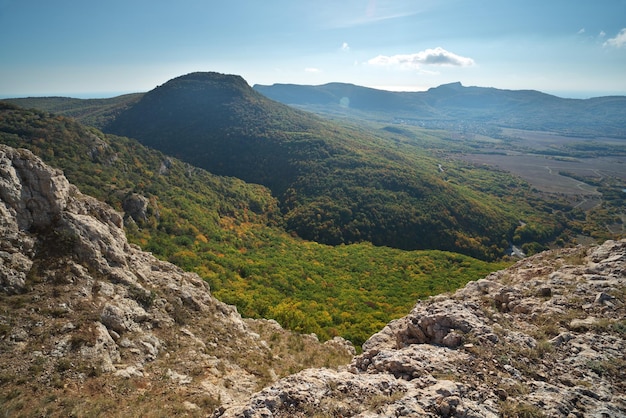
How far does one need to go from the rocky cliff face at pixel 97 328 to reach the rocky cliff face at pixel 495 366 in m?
4.88

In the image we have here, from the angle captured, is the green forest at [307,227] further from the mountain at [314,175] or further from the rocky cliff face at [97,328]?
the rocky cliff face at [97,328]

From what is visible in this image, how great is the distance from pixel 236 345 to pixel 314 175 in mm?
83362

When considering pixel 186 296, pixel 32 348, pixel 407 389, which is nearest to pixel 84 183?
pixel 186 296

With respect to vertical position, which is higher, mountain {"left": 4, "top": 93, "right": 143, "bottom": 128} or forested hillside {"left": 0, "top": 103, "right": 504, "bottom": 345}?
mountain {"left": 4, "top": 93, "right": 143, "bottom": 128}

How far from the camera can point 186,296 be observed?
61.0 feet

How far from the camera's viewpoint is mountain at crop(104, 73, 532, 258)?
80.3 m

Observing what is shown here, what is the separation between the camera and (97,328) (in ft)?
42.1

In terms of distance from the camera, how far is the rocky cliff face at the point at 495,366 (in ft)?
28.1

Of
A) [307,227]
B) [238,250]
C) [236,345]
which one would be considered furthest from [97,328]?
[307,227]

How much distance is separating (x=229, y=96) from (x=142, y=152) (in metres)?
99.2

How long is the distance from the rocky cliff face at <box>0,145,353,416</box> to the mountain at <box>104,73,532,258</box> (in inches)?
2168

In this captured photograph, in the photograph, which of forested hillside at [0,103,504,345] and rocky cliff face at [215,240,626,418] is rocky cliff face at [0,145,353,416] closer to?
rocky cliff face at [215,240,626,418]

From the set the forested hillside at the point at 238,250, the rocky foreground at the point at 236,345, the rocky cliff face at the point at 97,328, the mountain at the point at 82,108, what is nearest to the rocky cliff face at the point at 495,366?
the rocky foreground at the point at 236,345

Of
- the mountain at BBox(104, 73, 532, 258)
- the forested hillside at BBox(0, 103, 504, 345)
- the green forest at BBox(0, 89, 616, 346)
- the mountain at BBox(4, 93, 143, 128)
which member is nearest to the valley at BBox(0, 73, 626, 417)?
the forested hillside at BBox(0, 103, 504, 345)
